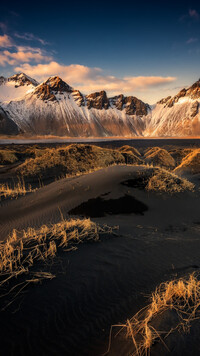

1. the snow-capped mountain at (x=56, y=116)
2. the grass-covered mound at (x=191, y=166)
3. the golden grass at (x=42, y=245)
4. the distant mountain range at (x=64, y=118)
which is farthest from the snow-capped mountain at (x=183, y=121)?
the golden grass at (x=42, y=245)

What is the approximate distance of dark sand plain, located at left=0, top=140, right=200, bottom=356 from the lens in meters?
1.79

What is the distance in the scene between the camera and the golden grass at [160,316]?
66.0 inches

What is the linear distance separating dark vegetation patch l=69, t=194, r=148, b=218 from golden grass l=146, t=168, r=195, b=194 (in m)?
1.16

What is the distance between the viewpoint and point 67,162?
16.3 metres

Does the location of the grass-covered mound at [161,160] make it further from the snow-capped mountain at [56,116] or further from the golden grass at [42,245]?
the snow-capped mountain at [56,116]

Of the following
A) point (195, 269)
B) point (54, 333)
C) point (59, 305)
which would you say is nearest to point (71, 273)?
point (59, 305)

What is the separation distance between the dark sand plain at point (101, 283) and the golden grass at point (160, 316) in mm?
79

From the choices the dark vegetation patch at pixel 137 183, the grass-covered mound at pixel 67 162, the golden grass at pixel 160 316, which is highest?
the grass-covered mound at pixel 67 162

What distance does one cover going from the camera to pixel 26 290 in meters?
2.37

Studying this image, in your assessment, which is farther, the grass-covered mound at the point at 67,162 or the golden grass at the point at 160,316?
the grass-covered mound at the point at 67,162

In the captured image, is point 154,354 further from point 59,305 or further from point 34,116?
point 34,116

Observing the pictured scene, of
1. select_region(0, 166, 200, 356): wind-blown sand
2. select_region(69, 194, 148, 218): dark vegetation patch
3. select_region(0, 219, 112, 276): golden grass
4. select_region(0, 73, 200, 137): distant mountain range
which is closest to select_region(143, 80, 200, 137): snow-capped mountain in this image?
select_region(0, 73, 200, 137): distant mountain range

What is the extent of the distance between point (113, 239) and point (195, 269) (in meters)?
1.44

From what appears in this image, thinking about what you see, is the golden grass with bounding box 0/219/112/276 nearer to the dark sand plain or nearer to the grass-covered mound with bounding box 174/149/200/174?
the dark sand plain
